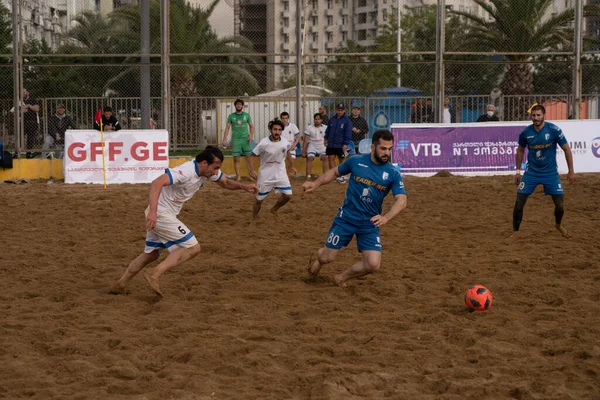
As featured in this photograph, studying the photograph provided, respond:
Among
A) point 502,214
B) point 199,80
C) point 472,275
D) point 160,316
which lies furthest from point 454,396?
point 199,80

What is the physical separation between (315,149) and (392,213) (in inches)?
487

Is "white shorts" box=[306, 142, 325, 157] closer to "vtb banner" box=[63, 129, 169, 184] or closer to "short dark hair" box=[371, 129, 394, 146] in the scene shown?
"vtb banner" box=[63, 129, 169, 184]

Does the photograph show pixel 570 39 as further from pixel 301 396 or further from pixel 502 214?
pixel 301 396

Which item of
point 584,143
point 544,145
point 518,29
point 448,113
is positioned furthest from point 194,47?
point 544,145

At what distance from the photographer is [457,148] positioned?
64.8 ft

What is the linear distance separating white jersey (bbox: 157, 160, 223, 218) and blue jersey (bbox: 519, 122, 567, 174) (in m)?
5.39

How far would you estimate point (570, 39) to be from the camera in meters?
26.5

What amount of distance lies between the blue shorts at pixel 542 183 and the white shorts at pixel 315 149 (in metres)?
8.44

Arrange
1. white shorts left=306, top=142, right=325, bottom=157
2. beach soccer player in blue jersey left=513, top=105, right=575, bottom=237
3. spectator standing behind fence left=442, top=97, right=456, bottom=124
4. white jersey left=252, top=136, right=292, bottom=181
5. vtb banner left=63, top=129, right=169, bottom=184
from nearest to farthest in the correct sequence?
beach soccer player in blue jersey left=513, top=105, right=575, bottom=237, white jersey left=252, top=136, right=292, bottom=181, vtb banner left=63, top=129, right=169, bottom=184, white shorts left=306, top=142, right=325, bottom=157, spectator standing behind fence left=442, top=97, right=456, bottom=124

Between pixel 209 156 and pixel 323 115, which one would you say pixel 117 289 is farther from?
pixel 323 115

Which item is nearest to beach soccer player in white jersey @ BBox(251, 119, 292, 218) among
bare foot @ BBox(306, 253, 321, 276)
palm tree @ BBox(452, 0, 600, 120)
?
bare foot @ BBox(306, 253, 321, 276)

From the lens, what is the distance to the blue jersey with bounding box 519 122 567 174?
12.0 m

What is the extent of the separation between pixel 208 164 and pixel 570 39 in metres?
21.0

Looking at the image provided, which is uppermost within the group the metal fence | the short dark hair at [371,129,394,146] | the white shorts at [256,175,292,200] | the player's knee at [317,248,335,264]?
the metal fence
